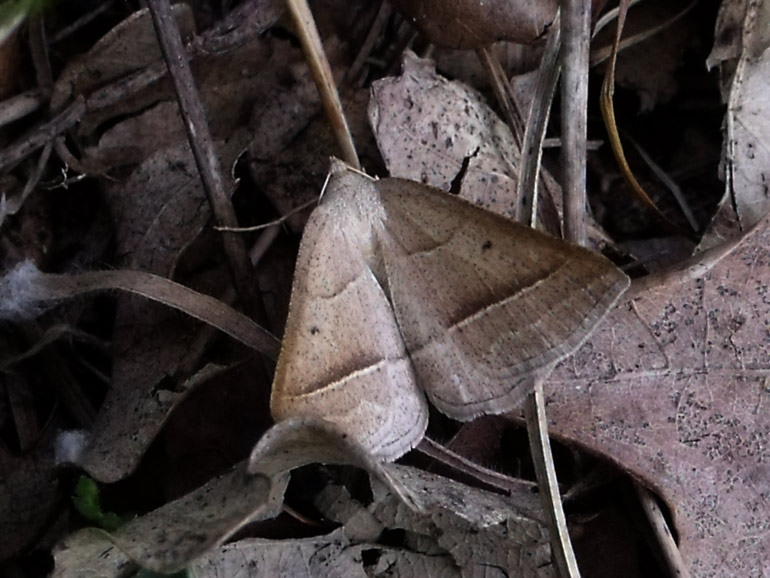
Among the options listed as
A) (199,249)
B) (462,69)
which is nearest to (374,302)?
(199,249)

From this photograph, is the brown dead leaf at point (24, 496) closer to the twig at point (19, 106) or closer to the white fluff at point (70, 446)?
the white fluff at point (70, 446)

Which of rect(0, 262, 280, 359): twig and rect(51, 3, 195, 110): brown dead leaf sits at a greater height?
rect(51, 3, 195, 110): brown dead leaf

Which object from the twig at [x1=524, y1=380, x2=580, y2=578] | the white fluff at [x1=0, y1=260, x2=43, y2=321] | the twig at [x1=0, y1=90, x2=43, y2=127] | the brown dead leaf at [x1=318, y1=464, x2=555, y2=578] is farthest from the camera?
the twig at [x1=0, y1=90, x2=43, y2=127]

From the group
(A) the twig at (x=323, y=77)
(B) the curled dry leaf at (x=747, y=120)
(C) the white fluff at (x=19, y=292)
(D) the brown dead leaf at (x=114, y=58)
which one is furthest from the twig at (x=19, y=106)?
(B) the curled dry leaf at (x=747, y=120)

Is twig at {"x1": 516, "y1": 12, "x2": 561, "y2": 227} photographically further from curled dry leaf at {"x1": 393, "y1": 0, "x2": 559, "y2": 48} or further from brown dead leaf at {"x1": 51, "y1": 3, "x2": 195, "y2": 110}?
brown dead leaf at {"x1": 51, "y1": 3, "x2": 195, "y2": 110}

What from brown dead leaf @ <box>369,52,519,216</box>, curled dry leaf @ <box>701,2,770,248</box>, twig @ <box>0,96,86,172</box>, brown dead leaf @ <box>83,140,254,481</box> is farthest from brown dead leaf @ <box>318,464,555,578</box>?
twig @ <box>0,96,86,172</box>

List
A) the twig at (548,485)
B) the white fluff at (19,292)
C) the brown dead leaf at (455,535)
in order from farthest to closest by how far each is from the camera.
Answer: the white fluff at (19,292) < the brown dead leaf at (455,535) < the twig at (548,485)
